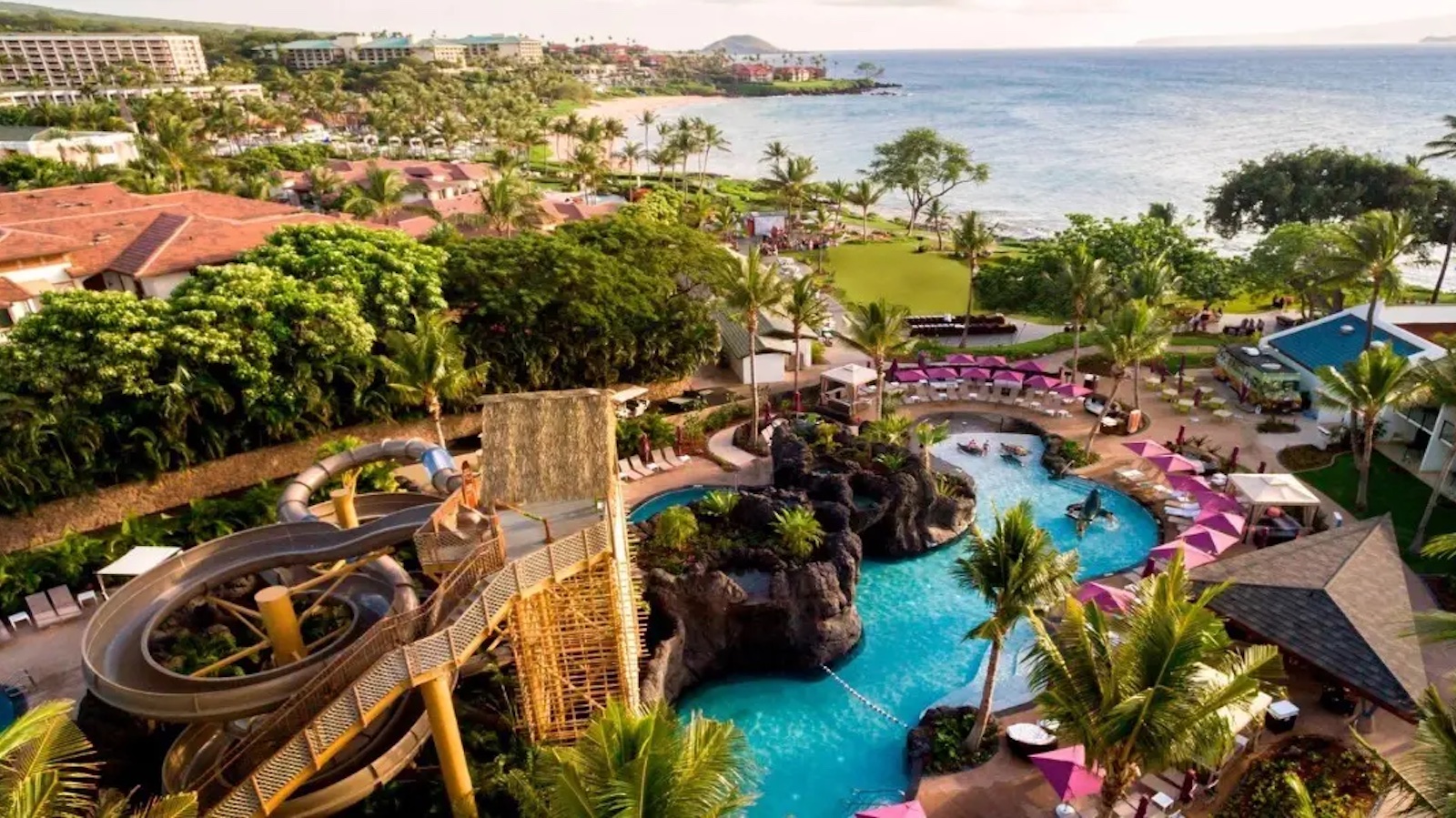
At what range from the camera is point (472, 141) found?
386ft

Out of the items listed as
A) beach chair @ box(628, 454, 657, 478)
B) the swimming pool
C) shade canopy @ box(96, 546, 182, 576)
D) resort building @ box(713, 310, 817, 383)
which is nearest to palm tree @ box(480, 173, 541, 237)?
resort building @ box(713, 310, 817, 383)

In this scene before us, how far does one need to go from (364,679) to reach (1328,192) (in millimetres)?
62225

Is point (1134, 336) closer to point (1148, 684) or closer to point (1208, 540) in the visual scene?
point (1208, 540)

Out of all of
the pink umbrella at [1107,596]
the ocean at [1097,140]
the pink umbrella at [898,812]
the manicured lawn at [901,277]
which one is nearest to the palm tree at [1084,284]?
the manicured lawn at [901,277]

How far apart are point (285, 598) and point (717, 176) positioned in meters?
98.4

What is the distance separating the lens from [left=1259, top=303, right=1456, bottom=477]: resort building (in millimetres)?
28766

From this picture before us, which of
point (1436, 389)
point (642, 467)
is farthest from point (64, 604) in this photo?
point (1436, 389)

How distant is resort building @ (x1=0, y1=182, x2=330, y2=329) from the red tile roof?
0.13 feet

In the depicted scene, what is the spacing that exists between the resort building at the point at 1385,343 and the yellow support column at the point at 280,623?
3319 cm

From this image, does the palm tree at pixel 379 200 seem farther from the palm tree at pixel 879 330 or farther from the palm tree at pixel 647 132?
A: the palm tree at pixel 647 132

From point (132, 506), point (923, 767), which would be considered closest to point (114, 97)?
point (132, 506)

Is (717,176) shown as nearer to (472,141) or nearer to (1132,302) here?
(472,141)

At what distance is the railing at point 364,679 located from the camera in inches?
508

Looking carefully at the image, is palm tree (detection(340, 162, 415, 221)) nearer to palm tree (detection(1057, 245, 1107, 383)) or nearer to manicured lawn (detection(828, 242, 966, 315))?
manicured lawn (detection(828, 242, 966, 315))
